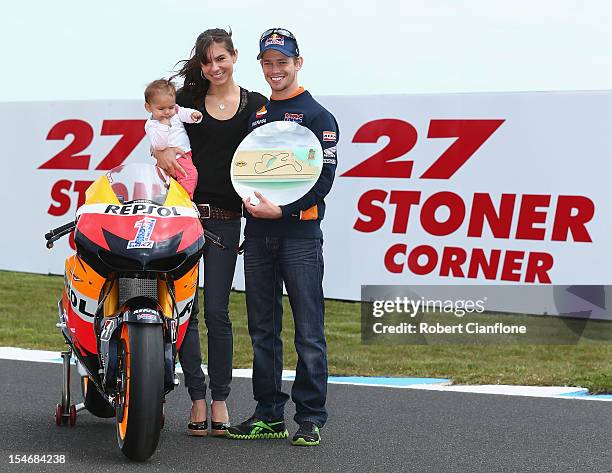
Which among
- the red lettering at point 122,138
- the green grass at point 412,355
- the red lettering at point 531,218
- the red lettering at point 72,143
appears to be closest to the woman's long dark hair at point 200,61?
the green grass at point 412,355

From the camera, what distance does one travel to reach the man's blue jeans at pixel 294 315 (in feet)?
19.6

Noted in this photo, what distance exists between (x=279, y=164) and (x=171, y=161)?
0.57 metres

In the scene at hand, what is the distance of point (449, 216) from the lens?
1390cm

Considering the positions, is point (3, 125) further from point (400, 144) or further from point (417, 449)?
point (417, 449)

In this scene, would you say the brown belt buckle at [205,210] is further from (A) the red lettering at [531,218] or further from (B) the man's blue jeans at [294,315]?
(A) the red lettering at [531,218]

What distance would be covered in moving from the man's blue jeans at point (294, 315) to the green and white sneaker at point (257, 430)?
0.11 feet

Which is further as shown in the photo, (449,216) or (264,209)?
(449,216)

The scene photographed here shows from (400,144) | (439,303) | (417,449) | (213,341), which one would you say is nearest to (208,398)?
(213,341)

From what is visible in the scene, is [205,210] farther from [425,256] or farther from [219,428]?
[425,256]

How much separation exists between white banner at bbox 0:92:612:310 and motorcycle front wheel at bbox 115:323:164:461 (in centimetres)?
892

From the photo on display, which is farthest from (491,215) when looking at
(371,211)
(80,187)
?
(80,187)

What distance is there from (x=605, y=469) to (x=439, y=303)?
8124 mm

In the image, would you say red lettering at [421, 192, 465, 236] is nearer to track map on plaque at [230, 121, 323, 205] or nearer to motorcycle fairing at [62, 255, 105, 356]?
track map on plaque at [230, 121, 323, 205]

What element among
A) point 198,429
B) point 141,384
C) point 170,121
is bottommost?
point 198,429
